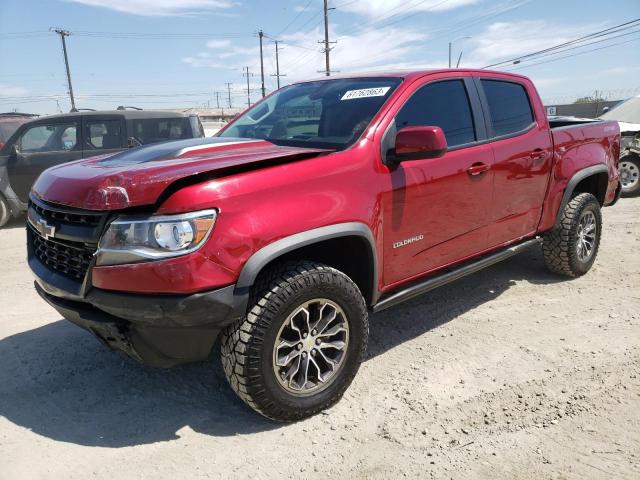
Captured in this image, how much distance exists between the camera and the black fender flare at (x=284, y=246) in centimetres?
229

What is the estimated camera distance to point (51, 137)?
26.6 feet

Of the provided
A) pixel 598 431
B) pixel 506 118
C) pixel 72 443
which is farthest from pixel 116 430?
pixel 506 118

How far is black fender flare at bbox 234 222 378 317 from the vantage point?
7.50ft

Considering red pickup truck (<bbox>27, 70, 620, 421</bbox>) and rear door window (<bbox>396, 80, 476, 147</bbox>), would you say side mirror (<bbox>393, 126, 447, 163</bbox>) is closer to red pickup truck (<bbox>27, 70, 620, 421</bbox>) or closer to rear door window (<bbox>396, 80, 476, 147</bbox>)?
red pickup truck (<bbox>27, 70, 620, 421</bbox>)

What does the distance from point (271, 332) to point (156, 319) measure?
1.80 feet

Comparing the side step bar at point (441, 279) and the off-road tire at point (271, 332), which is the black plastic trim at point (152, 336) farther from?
the side step bar at point (441, 279)

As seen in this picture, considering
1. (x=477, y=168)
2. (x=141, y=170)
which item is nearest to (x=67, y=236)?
(x=141, y=170)

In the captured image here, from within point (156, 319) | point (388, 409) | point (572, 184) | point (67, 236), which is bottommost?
point (388, 409)

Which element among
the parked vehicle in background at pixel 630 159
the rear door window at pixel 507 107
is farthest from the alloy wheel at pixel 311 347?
the parked vehicle in background at pixel 630 159

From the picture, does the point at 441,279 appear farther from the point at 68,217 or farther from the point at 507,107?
the point at 68,217

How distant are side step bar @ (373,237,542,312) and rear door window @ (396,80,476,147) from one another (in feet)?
2.95

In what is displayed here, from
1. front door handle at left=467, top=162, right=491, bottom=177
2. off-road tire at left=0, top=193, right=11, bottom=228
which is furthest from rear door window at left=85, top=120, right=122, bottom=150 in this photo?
front door handle at left=467, top=162, right=491, bottom=177

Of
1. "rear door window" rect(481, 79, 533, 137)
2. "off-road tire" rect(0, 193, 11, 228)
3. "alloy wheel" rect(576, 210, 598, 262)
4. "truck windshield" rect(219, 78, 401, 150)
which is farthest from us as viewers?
"off-road tire" rect(0, 193, 11, 228)

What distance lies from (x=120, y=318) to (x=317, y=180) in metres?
1.18
